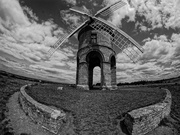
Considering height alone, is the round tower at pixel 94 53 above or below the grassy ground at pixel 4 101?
above

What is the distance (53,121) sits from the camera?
4445mm

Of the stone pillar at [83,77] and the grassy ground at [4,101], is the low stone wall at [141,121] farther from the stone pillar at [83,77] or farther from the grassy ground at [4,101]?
the stone pillar at [83,77]

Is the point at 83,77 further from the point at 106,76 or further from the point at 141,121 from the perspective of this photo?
the point at 141,121

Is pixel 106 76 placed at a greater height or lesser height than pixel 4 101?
greater

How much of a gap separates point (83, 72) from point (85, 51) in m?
3.59

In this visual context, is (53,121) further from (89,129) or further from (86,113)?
(86,113)

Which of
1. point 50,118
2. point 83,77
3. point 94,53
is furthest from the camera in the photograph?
point 94,53

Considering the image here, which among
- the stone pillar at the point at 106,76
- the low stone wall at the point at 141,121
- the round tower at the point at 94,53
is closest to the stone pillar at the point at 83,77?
the round tower at the point at 94,53

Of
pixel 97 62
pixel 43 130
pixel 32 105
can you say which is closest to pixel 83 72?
pixel 97 62

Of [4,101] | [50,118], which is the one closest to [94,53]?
[50,118]

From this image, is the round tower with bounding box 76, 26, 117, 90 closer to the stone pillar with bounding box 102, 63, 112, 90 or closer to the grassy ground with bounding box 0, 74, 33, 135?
the stone pillar with bounding box 102, 63, 112, 90

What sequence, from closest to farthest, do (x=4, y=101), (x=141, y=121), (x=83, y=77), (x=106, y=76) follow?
(x=141, y=121) < (x=4, y=101) < (x=106, y=76) < (x=83, y=77)

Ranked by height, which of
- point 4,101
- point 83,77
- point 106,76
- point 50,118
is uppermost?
point 106,76

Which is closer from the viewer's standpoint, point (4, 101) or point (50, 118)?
point (50, 118)
